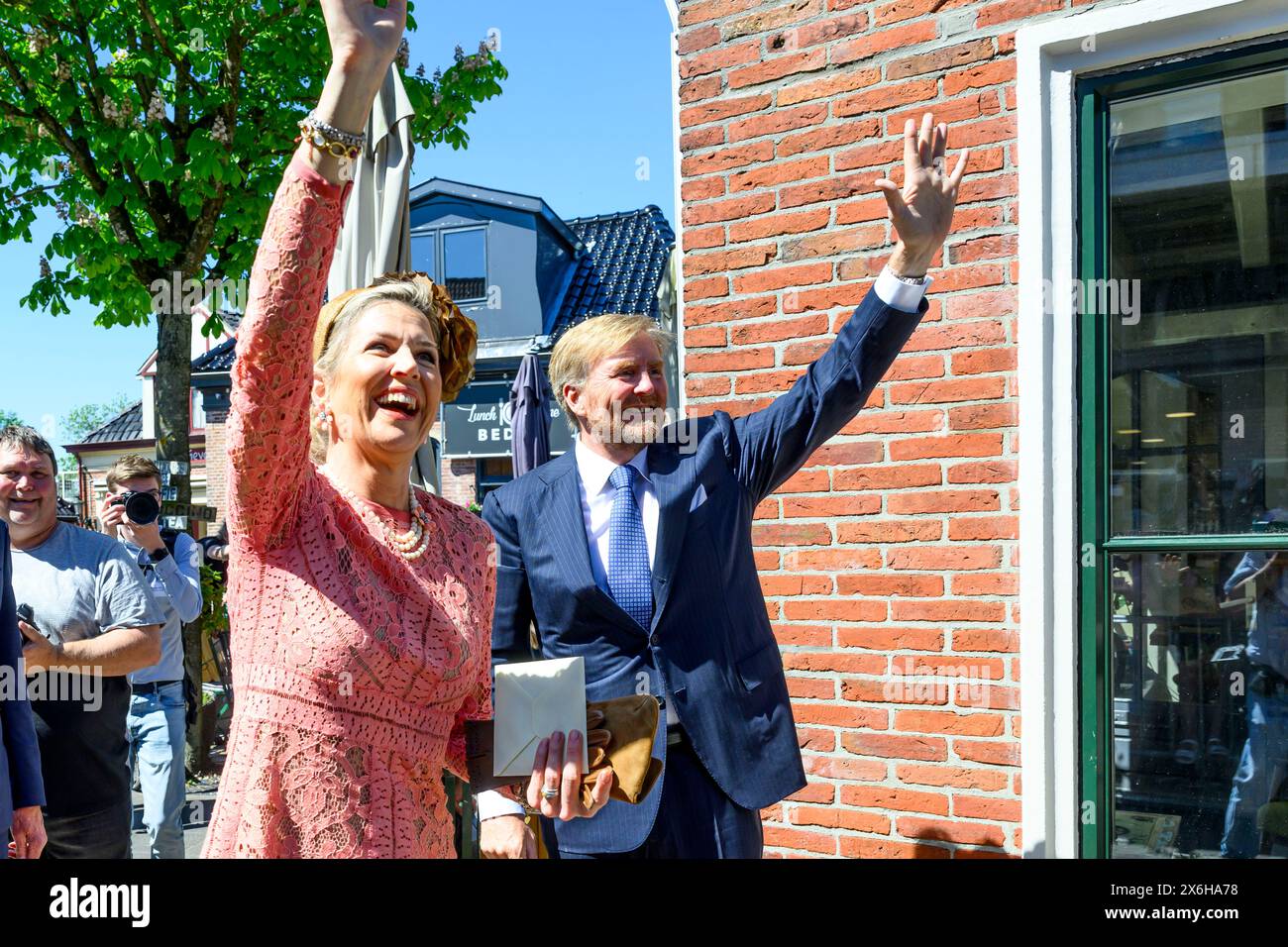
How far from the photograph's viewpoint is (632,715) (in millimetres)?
1842

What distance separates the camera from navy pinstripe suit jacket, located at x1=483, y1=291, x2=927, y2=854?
8.00 ft

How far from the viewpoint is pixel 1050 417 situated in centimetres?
311

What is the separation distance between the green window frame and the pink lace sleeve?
2.42 meters

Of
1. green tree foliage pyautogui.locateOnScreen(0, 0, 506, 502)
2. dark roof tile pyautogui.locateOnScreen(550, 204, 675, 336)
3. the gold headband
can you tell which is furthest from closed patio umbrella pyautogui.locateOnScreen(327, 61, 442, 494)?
dark roof tile pyautogui.locateOnScreen(550, 204, 675, 336)

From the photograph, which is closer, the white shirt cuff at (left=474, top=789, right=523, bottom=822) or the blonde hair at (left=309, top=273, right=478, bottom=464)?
the blonde hair at (left=309, top=273, right=478, bottom=464)

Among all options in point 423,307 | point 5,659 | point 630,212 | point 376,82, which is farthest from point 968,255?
point 630,212

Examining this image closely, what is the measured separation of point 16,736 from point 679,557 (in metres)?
1.70

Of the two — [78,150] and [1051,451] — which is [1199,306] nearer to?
[1051,451]

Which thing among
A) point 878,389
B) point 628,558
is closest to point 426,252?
point 878,389

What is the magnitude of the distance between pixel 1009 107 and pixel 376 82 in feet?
7.71

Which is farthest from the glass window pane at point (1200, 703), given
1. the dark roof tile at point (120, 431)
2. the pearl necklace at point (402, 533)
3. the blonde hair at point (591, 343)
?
the dark roof tile at point (120, 431)

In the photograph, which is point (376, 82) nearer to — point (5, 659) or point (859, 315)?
point (859, 315)
